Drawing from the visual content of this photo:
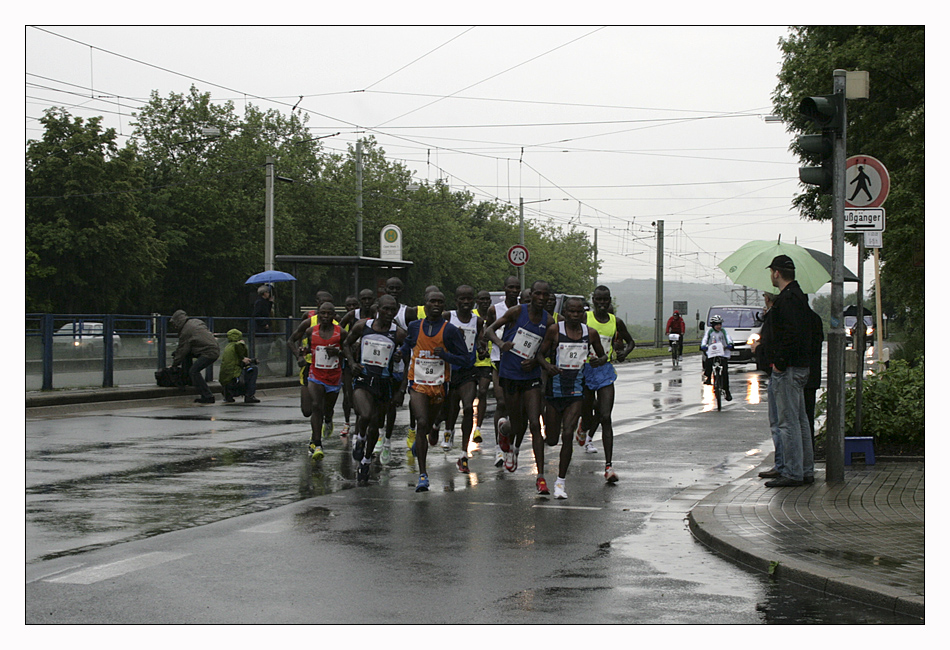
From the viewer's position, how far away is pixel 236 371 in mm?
20250

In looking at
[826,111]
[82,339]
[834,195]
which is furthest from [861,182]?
[82,339]

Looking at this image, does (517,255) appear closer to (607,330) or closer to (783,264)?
(607,330)

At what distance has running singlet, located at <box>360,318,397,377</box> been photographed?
10859mm

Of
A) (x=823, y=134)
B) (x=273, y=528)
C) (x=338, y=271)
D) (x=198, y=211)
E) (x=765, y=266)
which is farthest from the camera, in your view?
(x=198, y=211)

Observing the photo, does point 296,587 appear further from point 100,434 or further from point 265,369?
point 265,369

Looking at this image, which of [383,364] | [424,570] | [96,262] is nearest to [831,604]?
[424,570]

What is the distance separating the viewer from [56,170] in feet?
160

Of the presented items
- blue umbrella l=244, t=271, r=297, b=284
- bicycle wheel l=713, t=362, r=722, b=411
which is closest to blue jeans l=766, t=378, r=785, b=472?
bicycle wheel l=713, t=362, r=722, b=411

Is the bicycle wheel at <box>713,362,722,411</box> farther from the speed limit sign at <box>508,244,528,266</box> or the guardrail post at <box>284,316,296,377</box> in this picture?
the speed limit sign at <box>508,244,528,266</box>

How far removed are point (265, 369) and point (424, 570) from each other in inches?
783

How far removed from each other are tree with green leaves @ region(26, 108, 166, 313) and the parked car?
1096 inches

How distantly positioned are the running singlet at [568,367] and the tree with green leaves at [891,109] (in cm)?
1430

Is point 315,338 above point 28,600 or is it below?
above

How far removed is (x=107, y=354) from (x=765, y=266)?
12.3m
